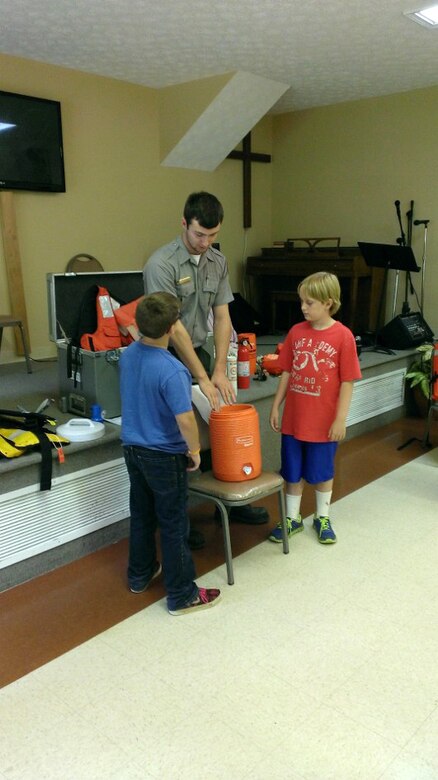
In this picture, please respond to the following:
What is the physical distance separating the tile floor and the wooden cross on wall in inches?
184

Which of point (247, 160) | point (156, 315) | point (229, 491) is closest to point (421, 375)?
point (229, 491)

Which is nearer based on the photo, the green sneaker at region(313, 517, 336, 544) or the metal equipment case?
the green sneaker at region(313, 517, 336, 544)

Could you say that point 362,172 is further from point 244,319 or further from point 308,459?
Result: point 308,459

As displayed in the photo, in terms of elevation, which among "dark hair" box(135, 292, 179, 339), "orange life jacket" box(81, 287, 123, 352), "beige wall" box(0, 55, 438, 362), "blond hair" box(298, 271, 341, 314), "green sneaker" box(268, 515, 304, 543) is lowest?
"green sneaker" box(268, 515, 304, 543)

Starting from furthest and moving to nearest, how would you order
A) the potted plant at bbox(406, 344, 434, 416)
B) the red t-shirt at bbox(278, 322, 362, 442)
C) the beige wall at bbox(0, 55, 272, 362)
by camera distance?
the beige wall at bbox(0, 55, 272, 362), the potted plant at bbox(406, 344, 434, 416), the red t-shirt at bbox(278, 322, 362, 442)

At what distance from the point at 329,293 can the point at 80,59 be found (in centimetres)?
Result: 338

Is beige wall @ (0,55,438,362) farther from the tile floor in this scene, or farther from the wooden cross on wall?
the tile floor

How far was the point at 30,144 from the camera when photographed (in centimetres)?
472

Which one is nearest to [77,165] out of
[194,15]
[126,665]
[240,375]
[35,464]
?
[194,15]

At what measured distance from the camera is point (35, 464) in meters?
2.38

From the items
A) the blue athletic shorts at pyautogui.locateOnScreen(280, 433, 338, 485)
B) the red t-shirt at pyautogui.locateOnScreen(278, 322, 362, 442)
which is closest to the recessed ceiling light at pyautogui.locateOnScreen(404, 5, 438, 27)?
the red t-shirt at pyautogui.locateOnScreen(278, 322, 362, 442)

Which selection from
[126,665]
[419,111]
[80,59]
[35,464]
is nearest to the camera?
[126,665]

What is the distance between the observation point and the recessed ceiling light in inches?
144

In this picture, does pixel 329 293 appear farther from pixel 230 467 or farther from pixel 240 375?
pixel 240 375
